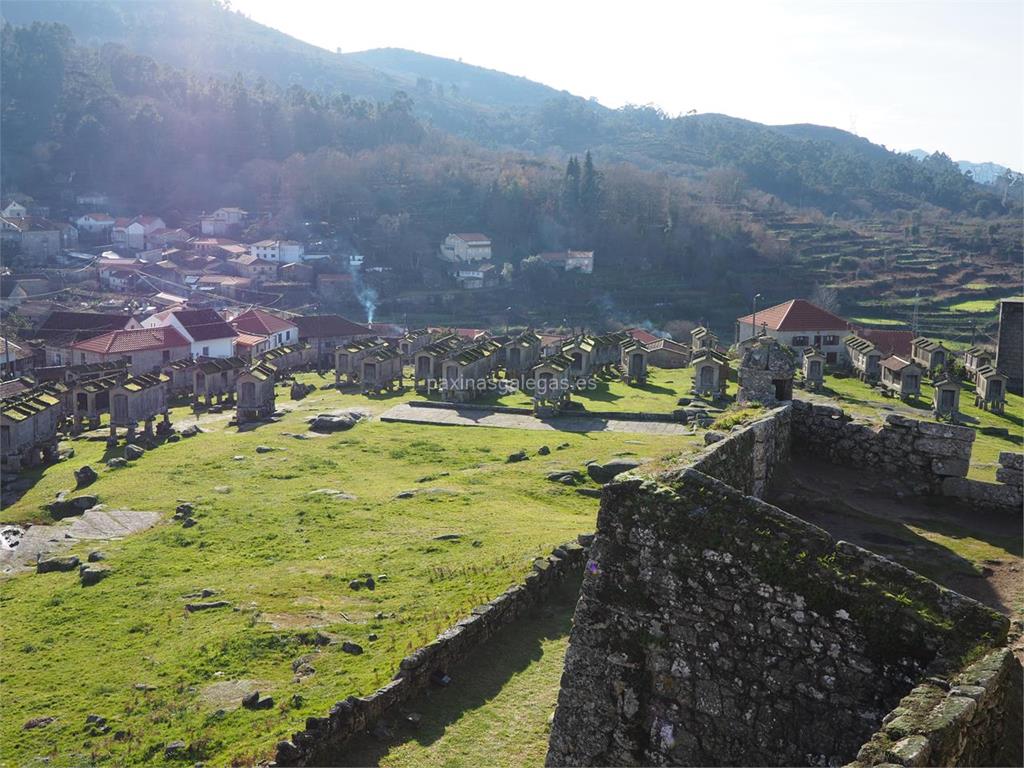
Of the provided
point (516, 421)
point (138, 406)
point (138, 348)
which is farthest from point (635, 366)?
point (138, 348)

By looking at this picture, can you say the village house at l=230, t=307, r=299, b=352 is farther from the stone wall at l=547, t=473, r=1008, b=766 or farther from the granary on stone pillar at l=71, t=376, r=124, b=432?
the stone wall at l=547, t=473, r=1008, b=766

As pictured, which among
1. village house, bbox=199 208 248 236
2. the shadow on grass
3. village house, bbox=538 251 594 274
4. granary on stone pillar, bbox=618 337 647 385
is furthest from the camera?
village house, bbox=199 208 248 236

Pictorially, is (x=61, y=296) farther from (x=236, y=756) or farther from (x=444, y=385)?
(x=236, y=756)

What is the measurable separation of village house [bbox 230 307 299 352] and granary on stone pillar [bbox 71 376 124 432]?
816 inches

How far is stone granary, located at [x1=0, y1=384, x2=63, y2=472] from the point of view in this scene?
106 ft

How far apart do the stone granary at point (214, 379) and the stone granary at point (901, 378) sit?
32723 mm

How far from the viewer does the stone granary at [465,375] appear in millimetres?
42906

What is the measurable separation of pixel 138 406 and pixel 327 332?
26.1 metres

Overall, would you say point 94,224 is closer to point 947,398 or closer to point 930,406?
point 930,406

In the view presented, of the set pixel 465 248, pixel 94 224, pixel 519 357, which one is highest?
pixel 465 248

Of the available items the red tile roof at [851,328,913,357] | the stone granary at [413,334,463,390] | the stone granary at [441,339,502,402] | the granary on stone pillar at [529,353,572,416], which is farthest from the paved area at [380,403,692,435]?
the red tile roof at [851,328,913,357]

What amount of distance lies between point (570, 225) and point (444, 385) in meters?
74.8

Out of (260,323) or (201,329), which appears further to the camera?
(260,323)

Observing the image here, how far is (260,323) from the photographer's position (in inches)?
2494
